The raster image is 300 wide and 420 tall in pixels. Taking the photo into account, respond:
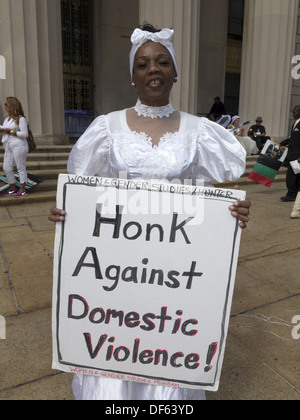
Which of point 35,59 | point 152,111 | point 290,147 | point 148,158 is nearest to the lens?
point 148,158

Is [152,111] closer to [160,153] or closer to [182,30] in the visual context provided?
[160,153]

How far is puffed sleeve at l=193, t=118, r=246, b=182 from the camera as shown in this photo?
1.67 metres

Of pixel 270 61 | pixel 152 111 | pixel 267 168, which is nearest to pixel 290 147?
pixel 267 168

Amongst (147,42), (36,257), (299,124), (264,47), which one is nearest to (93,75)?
(264,47)

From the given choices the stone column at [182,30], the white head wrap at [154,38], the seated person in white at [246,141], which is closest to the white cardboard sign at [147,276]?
the white head wrap at [154,38]

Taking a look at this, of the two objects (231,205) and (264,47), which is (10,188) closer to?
(231,205)

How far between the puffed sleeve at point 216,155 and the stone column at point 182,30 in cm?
731

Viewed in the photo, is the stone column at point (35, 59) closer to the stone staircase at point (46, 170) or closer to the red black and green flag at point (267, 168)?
the stone staircase at point (46, 170)

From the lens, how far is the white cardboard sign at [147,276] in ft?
4.59

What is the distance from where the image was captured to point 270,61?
10.7 m

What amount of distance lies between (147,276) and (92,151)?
26.2 inches

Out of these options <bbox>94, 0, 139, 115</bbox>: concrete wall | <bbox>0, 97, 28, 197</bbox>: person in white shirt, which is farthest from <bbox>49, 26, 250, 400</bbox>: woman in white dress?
<bbox>94, 0, 139, 115</bbox>: concrete wall

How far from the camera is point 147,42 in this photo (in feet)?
5.27

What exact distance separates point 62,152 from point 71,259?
7.12 m
